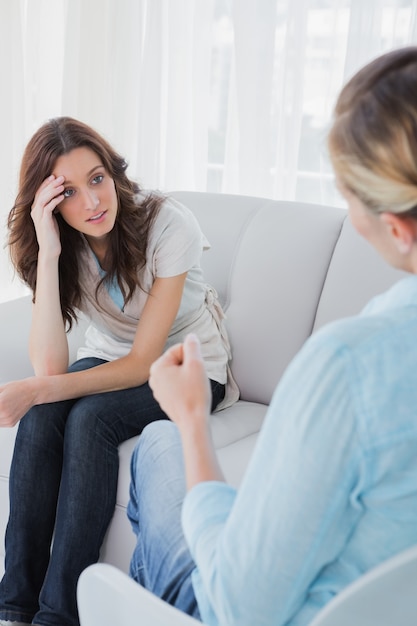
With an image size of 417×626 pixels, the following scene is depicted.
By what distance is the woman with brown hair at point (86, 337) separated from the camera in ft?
5.28

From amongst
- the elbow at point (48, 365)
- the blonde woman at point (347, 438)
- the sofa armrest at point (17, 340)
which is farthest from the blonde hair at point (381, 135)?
the sofa armrest at point (17, 340)

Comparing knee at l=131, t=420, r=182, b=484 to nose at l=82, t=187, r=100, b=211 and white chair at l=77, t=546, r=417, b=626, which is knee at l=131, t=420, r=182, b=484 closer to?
white chair at l=77, t=546, r=417, b=626

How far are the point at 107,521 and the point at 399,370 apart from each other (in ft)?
3.30

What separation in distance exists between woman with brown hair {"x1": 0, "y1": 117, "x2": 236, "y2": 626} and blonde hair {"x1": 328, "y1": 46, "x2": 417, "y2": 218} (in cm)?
99

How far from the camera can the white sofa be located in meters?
1.91

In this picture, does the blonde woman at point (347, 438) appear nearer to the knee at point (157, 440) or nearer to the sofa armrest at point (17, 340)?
the knee at point (157, 440)

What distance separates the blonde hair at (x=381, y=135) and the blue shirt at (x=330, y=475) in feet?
0.36


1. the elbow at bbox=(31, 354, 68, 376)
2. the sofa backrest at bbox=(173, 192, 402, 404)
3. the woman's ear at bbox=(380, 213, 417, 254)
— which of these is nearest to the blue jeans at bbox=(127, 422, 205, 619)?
→ the woman's ear at bbox=(380, 213, 417, 254)

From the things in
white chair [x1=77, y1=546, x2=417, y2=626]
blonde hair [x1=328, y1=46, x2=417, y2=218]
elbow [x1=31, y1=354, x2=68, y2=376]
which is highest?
blonde hair [x1=328, y1=46, x2=417, y2=218]

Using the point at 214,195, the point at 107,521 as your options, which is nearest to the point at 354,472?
the point at 107,521

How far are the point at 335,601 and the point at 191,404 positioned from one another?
31 cm

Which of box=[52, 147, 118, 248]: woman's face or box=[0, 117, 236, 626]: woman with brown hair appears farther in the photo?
box=[52, 147, 118, 248]: woman's face

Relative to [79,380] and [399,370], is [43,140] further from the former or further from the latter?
[399,370]

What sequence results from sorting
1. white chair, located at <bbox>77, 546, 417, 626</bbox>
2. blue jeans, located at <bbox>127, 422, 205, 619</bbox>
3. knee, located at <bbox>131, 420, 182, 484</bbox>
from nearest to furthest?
white chair, located at <bbox>77, 546, 417, 626</bbox> < blue jeans, located at <bbox>127, 422, 205, 619</bbox> < knee, located at <bbox>131, 420, 182, 484</bbox>
